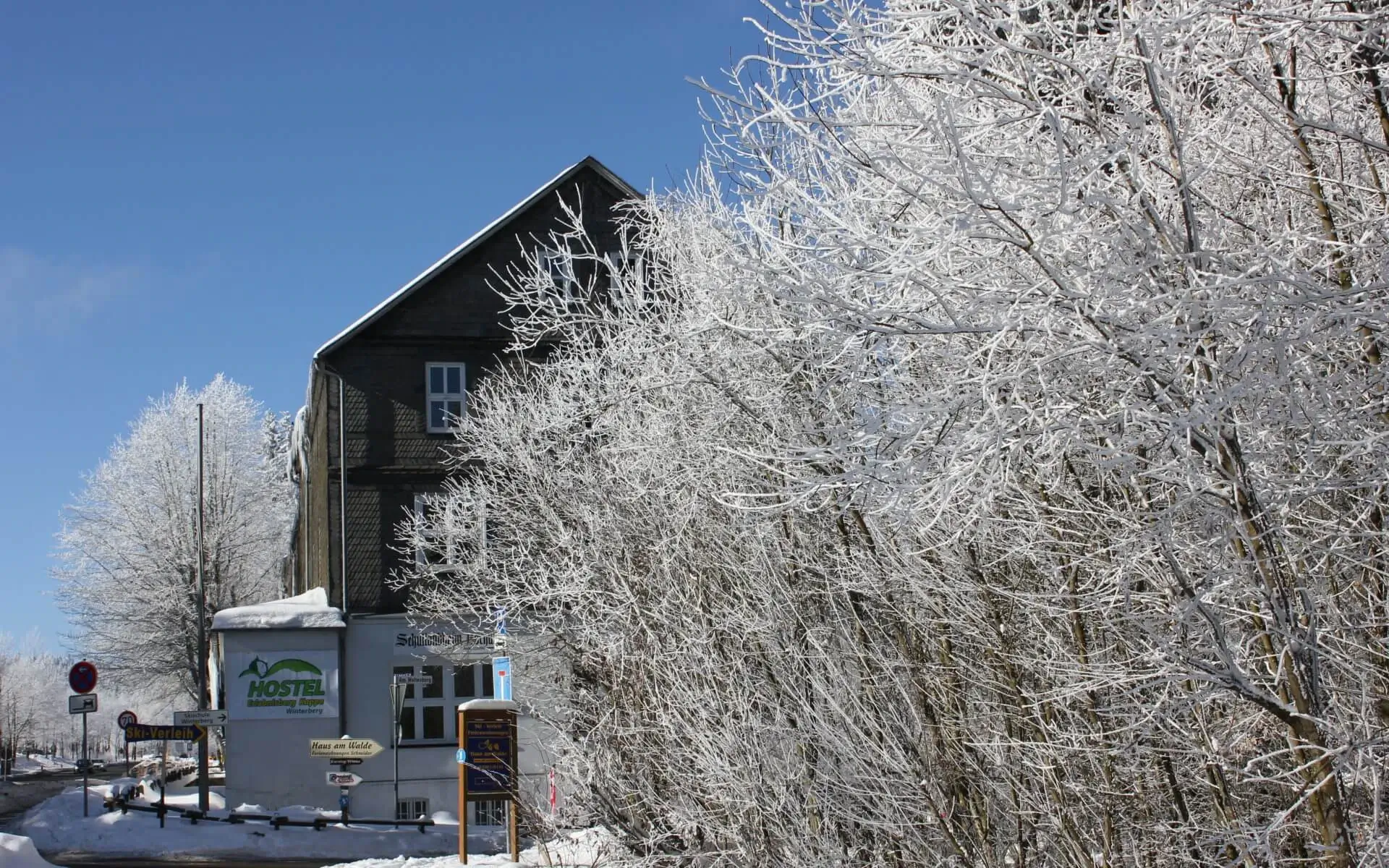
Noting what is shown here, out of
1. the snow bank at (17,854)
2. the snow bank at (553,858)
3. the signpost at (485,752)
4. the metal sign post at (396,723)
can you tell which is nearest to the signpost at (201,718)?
the metal sign post at (396,723)

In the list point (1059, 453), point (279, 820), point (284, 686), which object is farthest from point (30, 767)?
point (1059, 453)

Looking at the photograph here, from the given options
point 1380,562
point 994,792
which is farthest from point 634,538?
point 1380,562

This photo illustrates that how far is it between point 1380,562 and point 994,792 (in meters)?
2.28

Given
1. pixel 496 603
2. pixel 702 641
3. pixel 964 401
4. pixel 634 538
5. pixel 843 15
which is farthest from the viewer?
pixel 496 603

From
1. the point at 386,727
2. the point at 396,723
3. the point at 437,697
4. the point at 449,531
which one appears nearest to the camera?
the point at 449,531

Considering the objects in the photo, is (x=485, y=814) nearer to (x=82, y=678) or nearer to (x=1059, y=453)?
(x=82, y=678)

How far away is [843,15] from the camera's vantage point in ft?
15.0

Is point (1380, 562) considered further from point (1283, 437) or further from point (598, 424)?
point (598, 424)

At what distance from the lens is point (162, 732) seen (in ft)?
78.8

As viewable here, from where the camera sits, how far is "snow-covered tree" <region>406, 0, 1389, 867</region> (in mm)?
4059

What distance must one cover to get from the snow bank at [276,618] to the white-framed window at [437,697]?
1.66 metres

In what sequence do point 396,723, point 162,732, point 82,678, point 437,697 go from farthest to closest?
point 437,697 < point 162,732 < point 396,723 < point 82,678

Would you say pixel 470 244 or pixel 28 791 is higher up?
pixel 470 244

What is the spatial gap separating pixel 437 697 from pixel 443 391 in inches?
247
